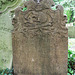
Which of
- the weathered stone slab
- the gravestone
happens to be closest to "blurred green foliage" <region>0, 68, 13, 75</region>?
the weathered stone slab

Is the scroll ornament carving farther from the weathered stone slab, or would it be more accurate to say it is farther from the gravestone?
the weathered stone slab

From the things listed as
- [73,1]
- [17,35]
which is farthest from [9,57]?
[73,1]

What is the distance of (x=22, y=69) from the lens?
2041 mm

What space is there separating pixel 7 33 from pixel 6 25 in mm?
177

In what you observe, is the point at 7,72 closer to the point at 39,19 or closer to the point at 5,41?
the point at 5,41

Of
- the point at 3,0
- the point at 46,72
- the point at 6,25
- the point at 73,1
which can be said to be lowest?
the point at 46,72

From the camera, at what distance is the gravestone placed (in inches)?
70.8

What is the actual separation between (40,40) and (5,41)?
2.95 feet

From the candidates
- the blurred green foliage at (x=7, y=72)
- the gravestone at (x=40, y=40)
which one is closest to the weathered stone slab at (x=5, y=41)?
the blurred green foliage at (x=7, y=72)

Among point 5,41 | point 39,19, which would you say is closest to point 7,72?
point 5,41

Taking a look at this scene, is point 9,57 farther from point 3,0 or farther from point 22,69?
point 3,0

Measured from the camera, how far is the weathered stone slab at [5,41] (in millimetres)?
2262

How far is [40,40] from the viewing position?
1896 mm

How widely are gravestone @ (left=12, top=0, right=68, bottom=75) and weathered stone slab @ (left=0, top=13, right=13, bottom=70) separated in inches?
14.5
